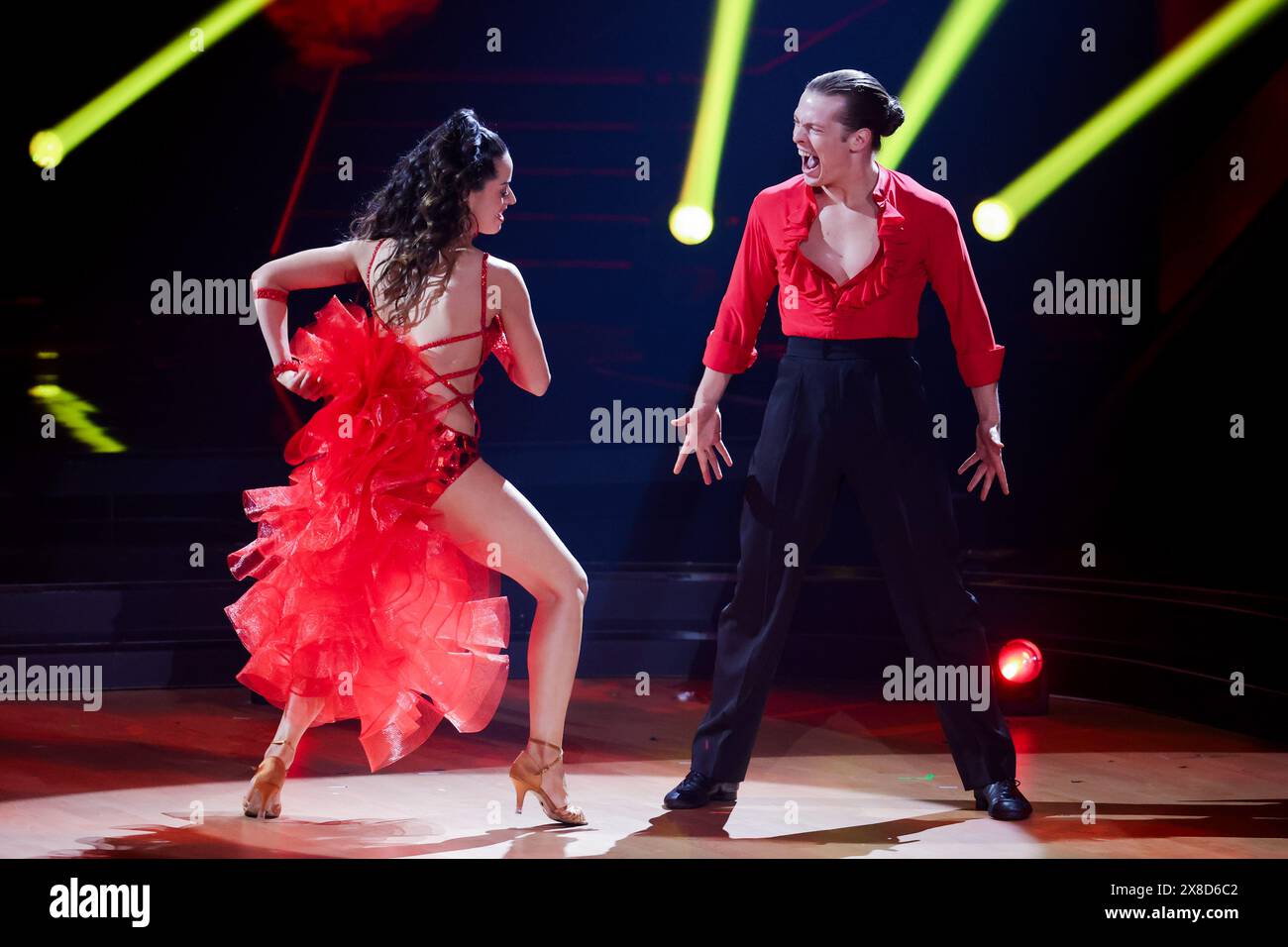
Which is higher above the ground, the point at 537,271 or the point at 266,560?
the point at 537,271

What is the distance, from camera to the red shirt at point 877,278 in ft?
10.9

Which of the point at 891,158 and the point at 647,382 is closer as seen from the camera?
the point at 891,158

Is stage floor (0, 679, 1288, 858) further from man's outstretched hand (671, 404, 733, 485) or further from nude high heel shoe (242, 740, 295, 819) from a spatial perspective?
man's outstretched hand (671, 404, 733, 485)

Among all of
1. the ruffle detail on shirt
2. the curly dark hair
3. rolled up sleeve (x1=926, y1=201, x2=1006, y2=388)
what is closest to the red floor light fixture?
rolled up sleeve (x1=926, y1=201, x2=1006, y2=388)

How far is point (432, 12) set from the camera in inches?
264

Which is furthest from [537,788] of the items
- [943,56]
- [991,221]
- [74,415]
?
[74,415]

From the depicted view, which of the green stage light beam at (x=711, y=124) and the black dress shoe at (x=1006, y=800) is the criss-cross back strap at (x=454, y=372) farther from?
the green stage light beam at (x=711, y=124)

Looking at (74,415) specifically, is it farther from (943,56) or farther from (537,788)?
(537,788)

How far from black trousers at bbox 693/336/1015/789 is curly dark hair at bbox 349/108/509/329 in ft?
2.63

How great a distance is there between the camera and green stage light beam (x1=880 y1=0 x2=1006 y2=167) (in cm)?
558

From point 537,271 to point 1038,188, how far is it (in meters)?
2.33
